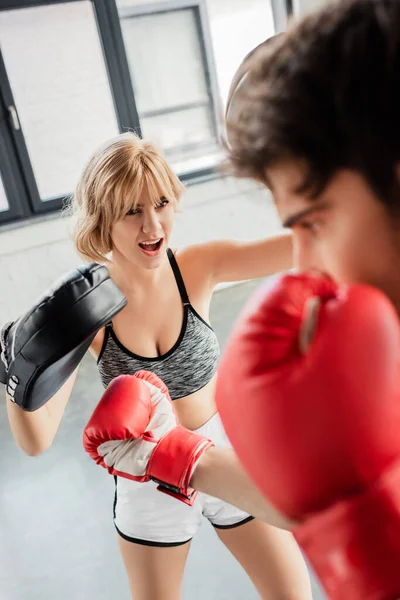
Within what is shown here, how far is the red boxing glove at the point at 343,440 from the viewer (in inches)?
19.6

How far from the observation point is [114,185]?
4.54ft

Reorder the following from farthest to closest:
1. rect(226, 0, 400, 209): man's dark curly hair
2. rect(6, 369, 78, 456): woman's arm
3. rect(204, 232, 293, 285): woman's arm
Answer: rect(204, 232, 293, 285): woman's arm → rect(6, 369, 78, 456): woman's arm → rect(226, 0, 400, 209): man's dark curly hair

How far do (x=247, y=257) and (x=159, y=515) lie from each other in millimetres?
684

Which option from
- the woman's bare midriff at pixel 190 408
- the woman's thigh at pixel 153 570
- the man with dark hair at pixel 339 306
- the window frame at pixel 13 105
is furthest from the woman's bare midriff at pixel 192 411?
the window frame at pixel 13 105

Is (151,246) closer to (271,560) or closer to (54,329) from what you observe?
(54,329)

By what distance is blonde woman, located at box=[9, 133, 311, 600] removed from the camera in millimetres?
1294

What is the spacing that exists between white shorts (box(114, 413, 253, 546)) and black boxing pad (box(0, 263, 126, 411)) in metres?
0.35

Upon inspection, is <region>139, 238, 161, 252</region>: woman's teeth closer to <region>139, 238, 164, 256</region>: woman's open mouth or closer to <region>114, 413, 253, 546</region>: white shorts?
<region>139, 238, 164, 256</region>: woman's open mouth

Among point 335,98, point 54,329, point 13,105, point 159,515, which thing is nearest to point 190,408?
point 159,515

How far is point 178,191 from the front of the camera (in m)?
1.53

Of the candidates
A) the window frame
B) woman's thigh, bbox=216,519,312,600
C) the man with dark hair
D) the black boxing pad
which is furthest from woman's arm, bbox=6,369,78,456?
the window frame

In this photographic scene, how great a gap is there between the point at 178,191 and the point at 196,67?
10.8 ft

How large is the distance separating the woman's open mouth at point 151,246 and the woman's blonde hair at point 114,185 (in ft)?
0.31

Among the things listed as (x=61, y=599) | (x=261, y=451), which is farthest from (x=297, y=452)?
(x=61, y=599)
